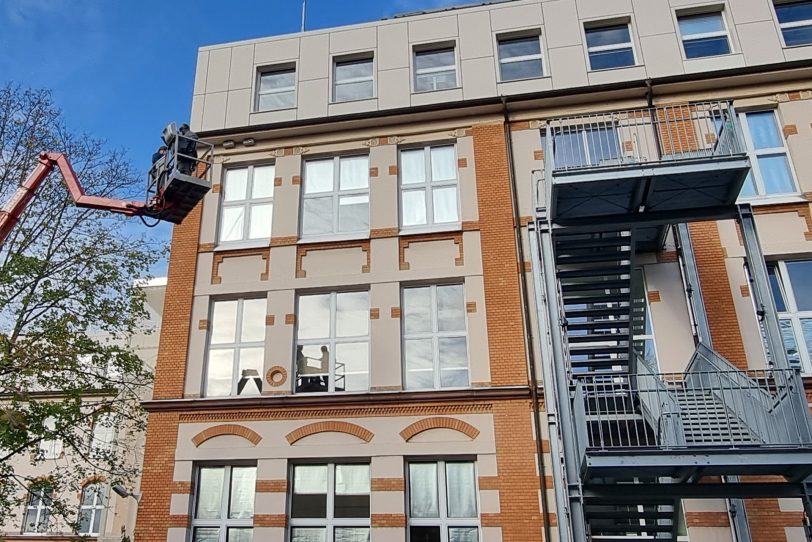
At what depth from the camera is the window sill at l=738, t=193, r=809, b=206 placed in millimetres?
12555

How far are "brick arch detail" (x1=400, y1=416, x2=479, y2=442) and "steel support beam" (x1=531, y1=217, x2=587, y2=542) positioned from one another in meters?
2.03

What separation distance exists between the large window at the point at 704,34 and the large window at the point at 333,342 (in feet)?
30.0

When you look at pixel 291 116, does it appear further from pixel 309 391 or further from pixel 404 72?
pixel 309 391

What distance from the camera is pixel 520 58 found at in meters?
15.1

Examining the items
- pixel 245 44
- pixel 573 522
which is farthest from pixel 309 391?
pixel 245 44

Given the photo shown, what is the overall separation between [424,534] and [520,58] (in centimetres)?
1049

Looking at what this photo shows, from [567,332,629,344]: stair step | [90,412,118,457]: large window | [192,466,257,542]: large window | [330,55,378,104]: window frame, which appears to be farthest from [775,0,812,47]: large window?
[90,412,118,457]: large window

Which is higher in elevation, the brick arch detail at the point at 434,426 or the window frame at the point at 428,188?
the window frame at the point at 428,188

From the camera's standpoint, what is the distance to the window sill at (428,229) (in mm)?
13380

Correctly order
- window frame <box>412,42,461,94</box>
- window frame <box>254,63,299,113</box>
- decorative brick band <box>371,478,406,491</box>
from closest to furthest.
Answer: decorative brick band <box>371,478,406,491</box>, window frame <box>412,42,461,94</box>, window frame <box>254,63,299,113</box>

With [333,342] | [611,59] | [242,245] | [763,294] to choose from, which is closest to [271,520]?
[333,342]

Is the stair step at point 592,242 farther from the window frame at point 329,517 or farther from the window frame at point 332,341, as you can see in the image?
the window frame at point 329,517

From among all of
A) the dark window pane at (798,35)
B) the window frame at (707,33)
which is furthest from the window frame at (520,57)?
the dark window pane at (798,35)

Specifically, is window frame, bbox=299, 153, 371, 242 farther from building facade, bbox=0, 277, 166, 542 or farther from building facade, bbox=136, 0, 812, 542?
building facade, bbox=0, 277, 166, 542
